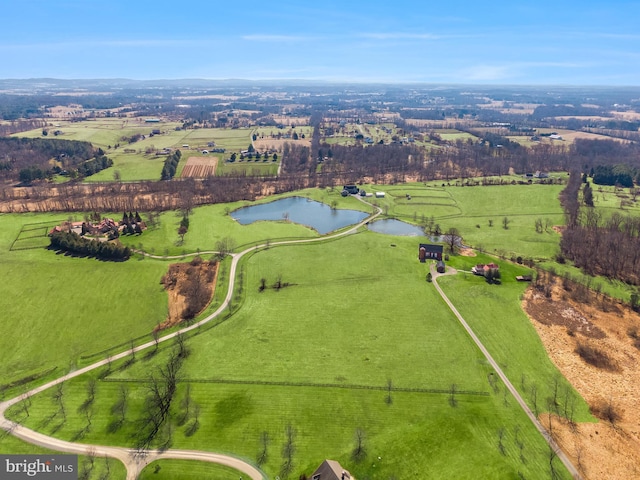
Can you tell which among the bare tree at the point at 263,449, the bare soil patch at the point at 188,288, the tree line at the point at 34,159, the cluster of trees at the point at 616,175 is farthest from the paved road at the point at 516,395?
the tree line at the point at 34,159

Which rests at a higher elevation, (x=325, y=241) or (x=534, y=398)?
(x=325, y=241)

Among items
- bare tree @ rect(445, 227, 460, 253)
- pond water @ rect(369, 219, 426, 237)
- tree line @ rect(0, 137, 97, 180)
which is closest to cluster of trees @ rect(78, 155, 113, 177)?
tree line @ rect(0, 137, 97, 180)

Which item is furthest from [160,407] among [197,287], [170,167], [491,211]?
[170,167]

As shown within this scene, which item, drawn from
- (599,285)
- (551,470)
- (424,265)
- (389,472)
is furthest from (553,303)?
(389,472)

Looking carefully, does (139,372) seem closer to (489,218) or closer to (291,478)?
(291,478)

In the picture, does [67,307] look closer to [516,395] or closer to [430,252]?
[430,252]

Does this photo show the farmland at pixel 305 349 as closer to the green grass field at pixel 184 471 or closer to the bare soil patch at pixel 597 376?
the green grass field at pixel 184 471
